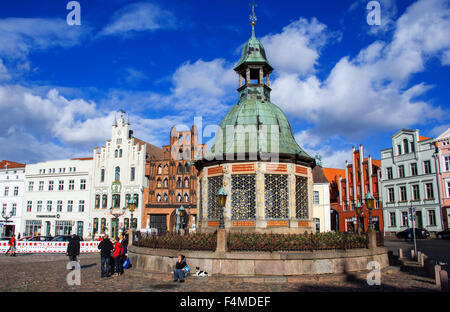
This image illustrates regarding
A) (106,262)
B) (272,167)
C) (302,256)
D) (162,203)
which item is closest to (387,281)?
(302,256)

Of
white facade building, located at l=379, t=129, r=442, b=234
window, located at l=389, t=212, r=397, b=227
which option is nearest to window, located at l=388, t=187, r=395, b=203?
white facade building, located at l=379, t=129, r=442, b=234

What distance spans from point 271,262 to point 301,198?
323 inches

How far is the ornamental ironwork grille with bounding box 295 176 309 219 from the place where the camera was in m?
20.3

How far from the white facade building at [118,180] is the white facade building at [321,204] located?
2664 centimetres

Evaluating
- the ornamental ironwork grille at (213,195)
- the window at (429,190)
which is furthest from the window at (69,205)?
the window at (429,190)

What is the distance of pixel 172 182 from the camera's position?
49656mm

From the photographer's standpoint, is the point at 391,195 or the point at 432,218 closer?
the point at 432,218

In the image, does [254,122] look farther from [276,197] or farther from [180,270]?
[180,270]

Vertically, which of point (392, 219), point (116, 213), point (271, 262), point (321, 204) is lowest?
point (271, 262)

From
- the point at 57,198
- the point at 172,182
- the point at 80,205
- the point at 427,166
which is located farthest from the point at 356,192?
the point at 57,198

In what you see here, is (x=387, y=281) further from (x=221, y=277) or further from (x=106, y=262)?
(x=106, y=262)

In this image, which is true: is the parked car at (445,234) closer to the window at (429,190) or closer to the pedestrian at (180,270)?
the window at (429,190)

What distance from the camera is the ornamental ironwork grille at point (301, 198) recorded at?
2028cm

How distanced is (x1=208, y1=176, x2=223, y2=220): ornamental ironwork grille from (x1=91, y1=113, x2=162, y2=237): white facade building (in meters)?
31.4
